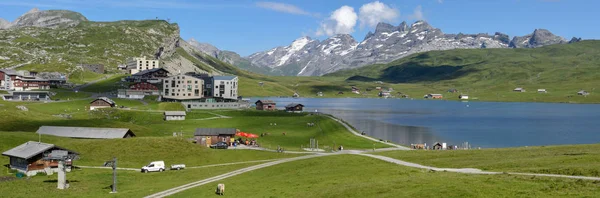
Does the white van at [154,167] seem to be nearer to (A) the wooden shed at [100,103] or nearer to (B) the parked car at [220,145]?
(B) the parked car at [220,145]

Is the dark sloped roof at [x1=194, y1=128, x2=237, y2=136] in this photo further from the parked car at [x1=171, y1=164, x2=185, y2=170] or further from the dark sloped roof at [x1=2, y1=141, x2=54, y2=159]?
the dark sloped roof at [x1=2, y1=141, x2=54, y2=159]

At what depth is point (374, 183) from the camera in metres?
43.2

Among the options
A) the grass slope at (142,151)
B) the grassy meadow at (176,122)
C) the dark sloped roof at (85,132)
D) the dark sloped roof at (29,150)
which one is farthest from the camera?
the grassy meadow at (176,122)

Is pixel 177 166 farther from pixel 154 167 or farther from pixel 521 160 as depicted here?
pixel 521 160

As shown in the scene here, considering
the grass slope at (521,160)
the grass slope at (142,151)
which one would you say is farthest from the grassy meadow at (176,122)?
the grass slope at (521,160)

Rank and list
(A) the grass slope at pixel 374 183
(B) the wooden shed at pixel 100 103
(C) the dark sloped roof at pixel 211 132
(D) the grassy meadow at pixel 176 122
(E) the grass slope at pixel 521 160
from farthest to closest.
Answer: (B) the wooden shed at pixel 100 103 < (D) the grassy meadow at pixel 176 122 < (C) the dark sloped roof at pixel 211 132 < (E) the grass slope at pixel 521 160 < (A) the grass slope at pixel 374 183

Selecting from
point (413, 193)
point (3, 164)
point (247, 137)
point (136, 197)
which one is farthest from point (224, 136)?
point (413, 193)

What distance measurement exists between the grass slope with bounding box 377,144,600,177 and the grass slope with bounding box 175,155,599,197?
549 centimetres

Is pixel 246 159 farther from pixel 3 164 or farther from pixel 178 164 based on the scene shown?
pixel 3 164

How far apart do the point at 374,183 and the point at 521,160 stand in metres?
22.6

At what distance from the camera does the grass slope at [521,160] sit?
44541 millimetres

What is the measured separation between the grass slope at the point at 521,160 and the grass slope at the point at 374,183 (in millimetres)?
5489

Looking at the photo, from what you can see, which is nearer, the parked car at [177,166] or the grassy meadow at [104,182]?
the grassy meadow at [104,182]

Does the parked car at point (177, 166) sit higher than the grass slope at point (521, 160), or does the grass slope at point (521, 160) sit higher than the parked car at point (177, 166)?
the grass slope at point (521, 160)
